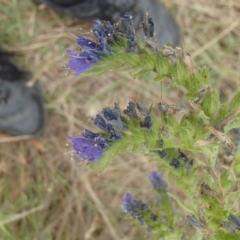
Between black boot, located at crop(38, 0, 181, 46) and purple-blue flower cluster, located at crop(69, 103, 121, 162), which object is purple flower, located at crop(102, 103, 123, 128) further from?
black boot, located at crop(38, 0, 181, 46)

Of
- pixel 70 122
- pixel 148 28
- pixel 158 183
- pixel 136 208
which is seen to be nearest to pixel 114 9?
pixel 70 122

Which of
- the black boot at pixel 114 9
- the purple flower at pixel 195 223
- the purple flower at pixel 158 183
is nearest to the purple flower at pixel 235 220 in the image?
the purple flower at pixel 195 223

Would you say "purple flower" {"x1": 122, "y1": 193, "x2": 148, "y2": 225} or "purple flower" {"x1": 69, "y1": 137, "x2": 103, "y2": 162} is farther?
"purple flower" {"x1": 122, "y1": 193, "x2": 148, "y2": 225}

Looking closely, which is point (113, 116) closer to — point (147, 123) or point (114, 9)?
point (147, 123)

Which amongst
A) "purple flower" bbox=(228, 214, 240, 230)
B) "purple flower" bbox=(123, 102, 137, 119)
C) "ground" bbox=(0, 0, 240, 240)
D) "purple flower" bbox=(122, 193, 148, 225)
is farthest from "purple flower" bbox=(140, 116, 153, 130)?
"ground" bbox=(0, 0, 240, 240)

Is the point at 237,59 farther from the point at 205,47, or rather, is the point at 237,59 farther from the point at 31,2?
the point at 31,2

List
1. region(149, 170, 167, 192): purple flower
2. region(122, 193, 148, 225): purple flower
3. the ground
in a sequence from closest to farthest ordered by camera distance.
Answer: region(122, 193, 148, 225): purple flower < region(149, 170, 167, 192): purple flower < the ground

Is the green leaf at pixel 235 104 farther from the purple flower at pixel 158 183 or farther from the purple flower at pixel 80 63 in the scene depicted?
the purple flower at pixel 158 183
